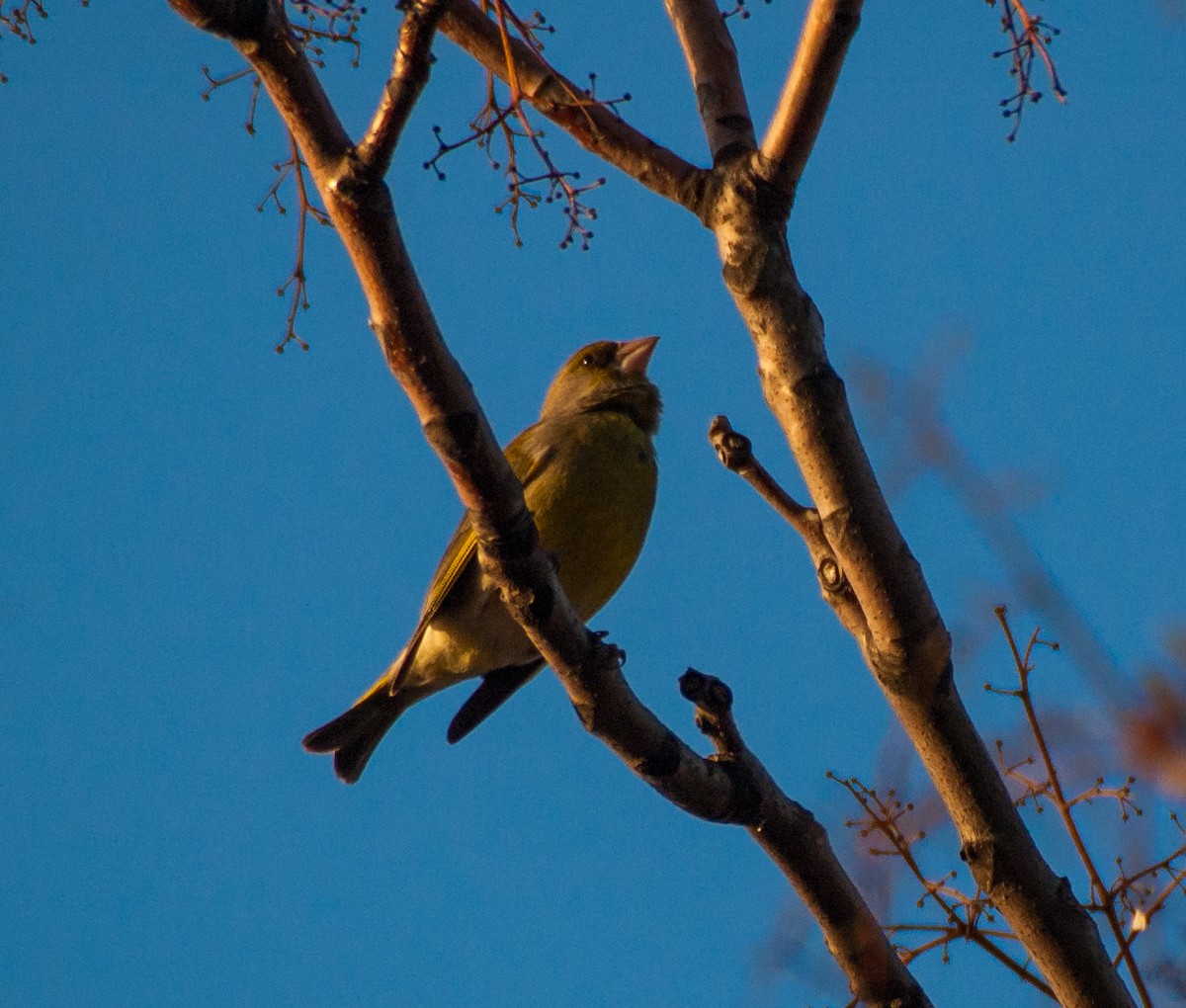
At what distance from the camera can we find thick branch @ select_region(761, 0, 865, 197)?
272 centimetres

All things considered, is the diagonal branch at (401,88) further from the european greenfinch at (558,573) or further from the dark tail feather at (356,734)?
the dark tail feather at (356,734)

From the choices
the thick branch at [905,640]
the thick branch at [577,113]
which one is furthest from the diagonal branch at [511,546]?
the thick branch at [577,113]

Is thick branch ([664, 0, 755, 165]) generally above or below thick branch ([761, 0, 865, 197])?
above

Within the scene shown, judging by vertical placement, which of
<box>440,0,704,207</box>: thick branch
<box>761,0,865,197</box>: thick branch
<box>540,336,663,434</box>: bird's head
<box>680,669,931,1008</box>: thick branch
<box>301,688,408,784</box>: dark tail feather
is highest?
<box>540,336,663,434</box>: bird's head

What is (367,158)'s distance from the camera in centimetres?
230

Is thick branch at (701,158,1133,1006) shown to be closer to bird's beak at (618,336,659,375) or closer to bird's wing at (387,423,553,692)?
bird's wing at (387,423,553,692)

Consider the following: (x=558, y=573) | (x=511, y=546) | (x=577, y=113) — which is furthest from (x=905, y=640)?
(x=558, y=573)

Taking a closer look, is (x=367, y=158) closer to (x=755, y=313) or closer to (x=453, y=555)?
(x=755, y=313)

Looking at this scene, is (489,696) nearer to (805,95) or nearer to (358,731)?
(358,731)

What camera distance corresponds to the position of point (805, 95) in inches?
109

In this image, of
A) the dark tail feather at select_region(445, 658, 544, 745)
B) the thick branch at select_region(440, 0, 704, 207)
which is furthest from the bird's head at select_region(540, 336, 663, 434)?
the thick branch at select_region(440, 0, 704, 207)

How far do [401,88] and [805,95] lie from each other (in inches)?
34.0

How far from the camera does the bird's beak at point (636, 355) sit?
20.0 ft

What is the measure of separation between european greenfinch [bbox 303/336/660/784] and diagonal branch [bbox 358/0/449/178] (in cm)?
253
